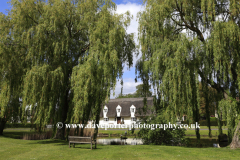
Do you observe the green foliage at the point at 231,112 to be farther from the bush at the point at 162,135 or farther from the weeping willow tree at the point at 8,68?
the weeping willow tree at the point at 8,68

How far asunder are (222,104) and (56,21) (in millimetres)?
13052

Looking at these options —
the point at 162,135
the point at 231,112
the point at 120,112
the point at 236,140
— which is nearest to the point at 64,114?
the point at 162,135

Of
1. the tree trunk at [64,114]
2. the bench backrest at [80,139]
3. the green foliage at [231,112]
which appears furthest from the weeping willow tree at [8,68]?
the green foliage at [231,112]

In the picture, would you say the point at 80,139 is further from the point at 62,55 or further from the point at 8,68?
the point at 8,68

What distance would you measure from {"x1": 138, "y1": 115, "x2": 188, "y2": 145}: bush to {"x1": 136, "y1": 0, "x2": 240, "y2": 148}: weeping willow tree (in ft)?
6.52

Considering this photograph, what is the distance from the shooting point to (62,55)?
51.8 feet

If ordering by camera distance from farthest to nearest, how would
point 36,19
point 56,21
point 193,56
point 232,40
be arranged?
1. point 36,19
2. point 56,21
3. point 193,56
4. point 232,40

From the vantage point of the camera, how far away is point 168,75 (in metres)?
13.5

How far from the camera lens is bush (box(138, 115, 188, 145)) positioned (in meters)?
15.3

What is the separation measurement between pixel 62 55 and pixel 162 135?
10113 mm

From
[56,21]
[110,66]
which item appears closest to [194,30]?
[110,66]

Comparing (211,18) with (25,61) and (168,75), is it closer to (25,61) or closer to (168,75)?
(168,75)

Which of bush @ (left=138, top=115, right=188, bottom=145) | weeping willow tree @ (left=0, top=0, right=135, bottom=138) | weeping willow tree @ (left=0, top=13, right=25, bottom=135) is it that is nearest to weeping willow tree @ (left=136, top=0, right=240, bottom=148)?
bush @ (left=138, top=115, right=188, bottom=145)

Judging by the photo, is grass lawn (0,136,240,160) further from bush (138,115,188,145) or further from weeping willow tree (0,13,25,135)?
weeping willow tree (0,13,25,135)
